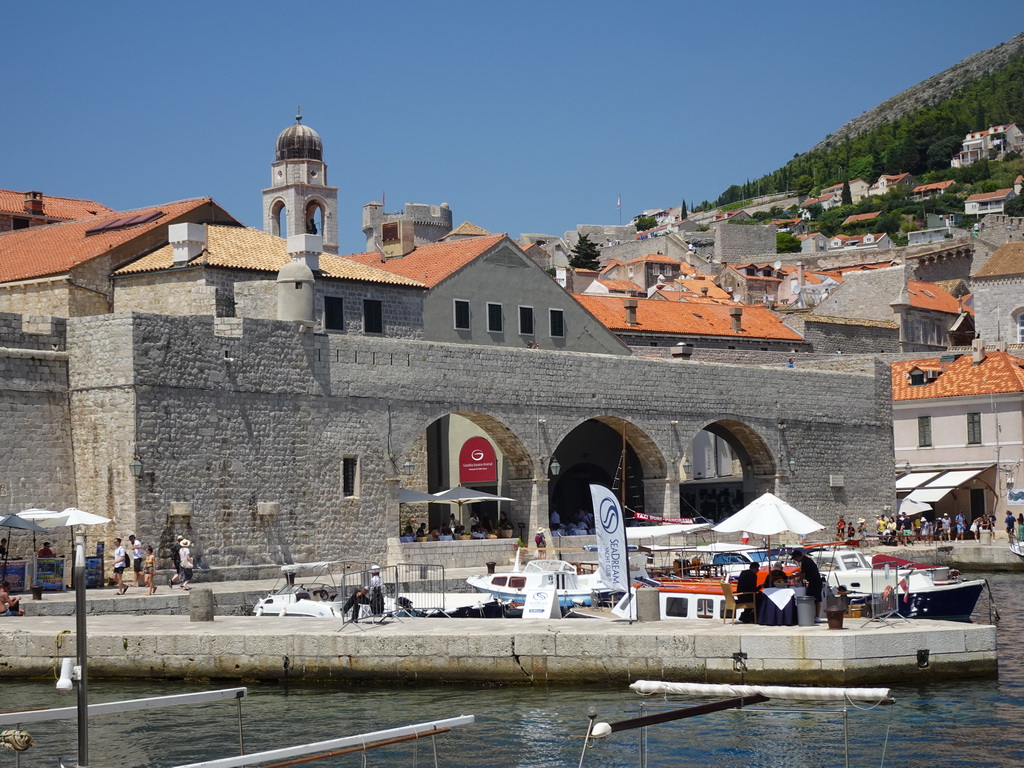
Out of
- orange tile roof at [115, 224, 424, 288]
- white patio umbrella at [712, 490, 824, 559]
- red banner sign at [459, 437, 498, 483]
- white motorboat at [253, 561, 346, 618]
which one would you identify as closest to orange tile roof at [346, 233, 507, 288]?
orange tile roof at [115, 224, 424, 288]

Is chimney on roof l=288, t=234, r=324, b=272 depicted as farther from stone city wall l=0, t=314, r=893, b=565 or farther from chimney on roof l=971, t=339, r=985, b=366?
chimney on roof l=971, t=339, r=985, b=366

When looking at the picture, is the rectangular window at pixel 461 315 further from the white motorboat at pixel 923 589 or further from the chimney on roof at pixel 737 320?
the chimney on roof at pixel 737 320

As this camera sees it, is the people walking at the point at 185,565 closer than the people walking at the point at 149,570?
No

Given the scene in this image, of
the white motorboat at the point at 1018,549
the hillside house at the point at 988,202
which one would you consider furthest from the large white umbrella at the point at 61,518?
the hillside house at the point at 988,202

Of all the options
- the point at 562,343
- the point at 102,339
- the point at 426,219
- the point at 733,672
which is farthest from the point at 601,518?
the point at 426,219

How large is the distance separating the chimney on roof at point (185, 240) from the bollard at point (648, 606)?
18.1 m

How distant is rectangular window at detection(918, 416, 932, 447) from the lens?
51312 mm

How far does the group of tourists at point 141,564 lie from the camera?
89.4 feet

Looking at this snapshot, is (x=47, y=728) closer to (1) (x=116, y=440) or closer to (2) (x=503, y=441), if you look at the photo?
(1) (x=116, y=440)

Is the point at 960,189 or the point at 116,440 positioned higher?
the point at 960,189

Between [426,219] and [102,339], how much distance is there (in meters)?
71.1

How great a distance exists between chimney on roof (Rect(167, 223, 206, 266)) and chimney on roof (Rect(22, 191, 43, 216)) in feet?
45.5

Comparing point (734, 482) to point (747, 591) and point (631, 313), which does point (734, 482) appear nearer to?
point (631, 313)

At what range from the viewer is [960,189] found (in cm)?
15838
